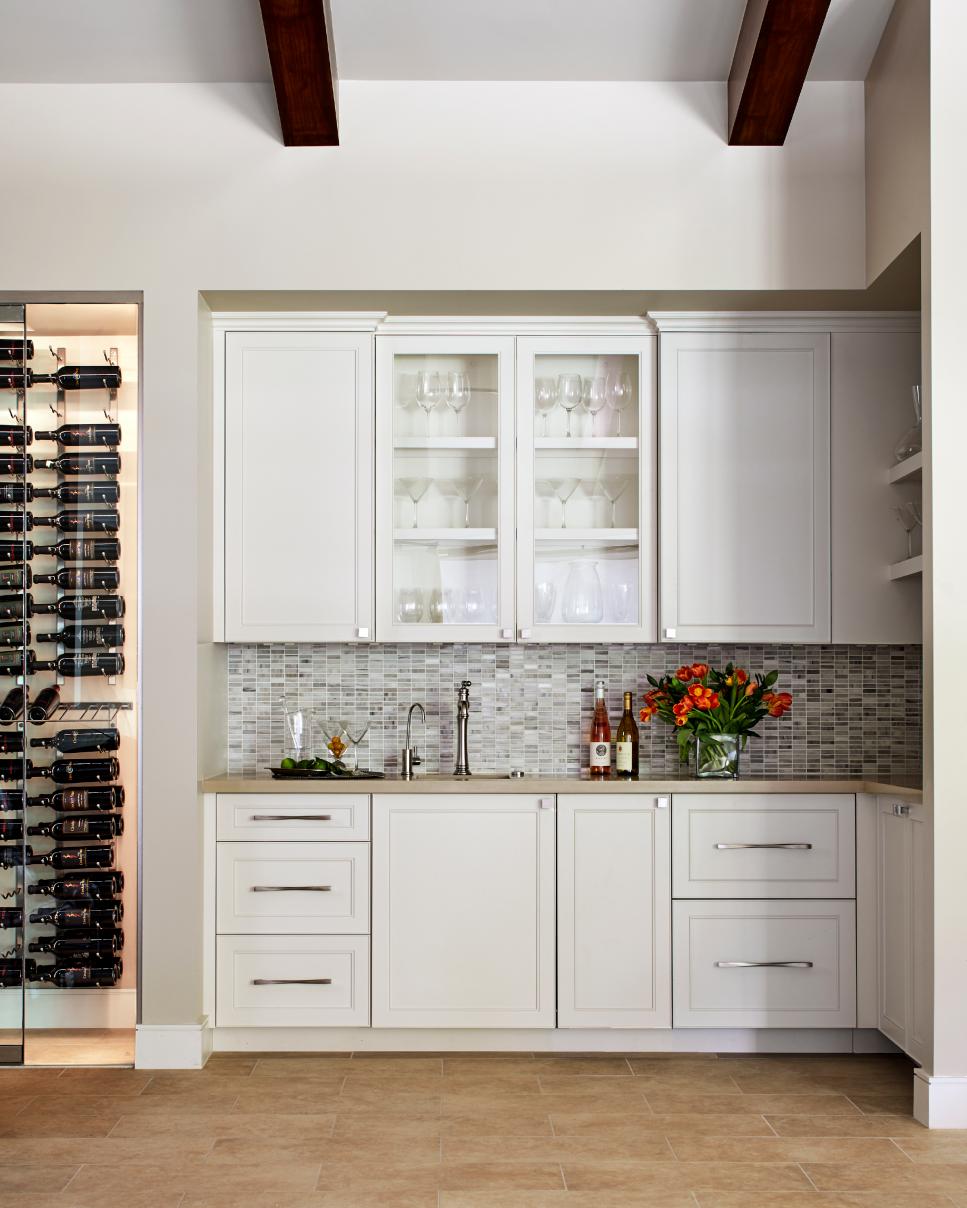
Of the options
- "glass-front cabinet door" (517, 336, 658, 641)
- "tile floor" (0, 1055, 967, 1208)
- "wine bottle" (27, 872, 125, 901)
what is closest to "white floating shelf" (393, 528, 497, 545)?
"glass-front cabinet door" (517, 336, 658, 641)

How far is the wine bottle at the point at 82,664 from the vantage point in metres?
3.48

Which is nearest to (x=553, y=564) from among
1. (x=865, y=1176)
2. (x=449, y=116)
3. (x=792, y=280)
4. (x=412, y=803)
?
(x=412, y=803)

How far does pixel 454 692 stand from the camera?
395 cm

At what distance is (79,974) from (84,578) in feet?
4.00

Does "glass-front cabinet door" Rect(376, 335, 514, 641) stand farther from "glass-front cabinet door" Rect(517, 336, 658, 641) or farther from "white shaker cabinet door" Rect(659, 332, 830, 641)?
"white shaker cabinet door" Rect(659, 332, 830, 641)

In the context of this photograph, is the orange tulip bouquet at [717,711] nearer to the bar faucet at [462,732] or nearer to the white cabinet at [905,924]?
the white cabinet at [905,924]

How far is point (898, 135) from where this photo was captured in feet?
10.5

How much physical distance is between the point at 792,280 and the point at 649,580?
3.37 ft

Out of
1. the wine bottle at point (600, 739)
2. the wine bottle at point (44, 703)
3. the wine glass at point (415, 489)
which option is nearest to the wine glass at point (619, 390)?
the wine glass at point (415, 489)

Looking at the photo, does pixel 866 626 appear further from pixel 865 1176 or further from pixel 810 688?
pixel 865 1176

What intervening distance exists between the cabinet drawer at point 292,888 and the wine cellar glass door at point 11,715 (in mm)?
610

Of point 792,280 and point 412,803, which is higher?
point 792,280

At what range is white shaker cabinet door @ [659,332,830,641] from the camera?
361cm

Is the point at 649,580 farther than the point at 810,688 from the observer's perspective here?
No
